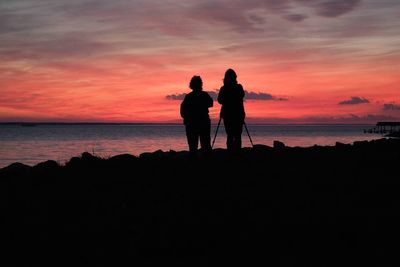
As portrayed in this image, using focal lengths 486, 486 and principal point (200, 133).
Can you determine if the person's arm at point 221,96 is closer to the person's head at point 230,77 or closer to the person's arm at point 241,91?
the person's head at point 230,77

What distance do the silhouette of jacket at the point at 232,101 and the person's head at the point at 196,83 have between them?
925 mm

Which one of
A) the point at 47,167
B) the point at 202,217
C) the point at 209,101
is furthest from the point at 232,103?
the point at 202,217

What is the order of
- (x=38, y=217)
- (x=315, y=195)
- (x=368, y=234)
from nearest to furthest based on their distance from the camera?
(x=368, y=234) → (x=38, y=217) → (x=315, y=195)

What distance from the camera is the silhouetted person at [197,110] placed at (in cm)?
1234

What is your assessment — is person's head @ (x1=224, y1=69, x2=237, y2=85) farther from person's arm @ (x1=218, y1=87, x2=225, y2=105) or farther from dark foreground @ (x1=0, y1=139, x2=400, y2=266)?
dark foreground @ (x1=0, y1=139, x2=400, y2=266)

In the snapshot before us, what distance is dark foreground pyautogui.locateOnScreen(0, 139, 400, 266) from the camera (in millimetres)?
5977

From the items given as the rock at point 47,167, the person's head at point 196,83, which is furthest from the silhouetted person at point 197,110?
the rock at point 47,167

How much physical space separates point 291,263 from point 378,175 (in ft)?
23.4

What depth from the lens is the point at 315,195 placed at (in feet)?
29.6

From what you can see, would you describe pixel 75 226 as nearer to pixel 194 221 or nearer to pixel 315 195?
pixel 194 221

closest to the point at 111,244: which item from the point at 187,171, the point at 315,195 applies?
the point at 315,195

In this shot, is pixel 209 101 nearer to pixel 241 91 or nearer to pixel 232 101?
pixel 232 101

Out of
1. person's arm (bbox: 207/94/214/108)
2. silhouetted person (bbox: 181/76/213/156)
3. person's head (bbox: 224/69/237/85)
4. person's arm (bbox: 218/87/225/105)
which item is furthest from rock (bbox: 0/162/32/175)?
person's head (bbox: 224/69/237/85)

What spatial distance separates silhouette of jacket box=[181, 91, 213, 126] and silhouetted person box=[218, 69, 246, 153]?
2.10 ft
